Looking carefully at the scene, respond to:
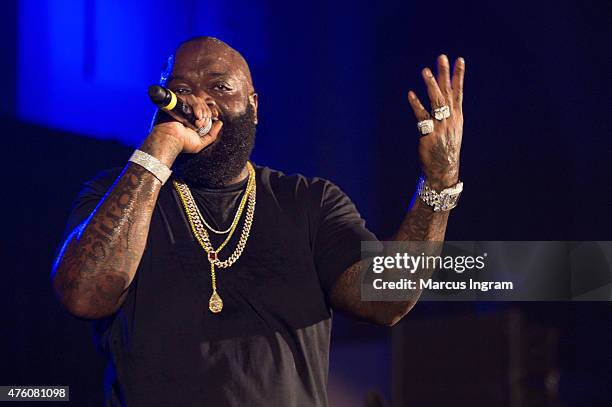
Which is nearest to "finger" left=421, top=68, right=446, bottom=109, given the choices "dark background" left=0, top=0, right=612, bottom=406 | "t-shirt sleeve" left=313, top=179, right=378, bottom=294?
"t-shirt sleeve" left=313, top=179, right=378, bottom=294

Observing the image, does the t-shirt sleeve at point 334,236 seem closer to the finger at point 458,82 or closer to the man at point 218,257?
the man at point 218,257

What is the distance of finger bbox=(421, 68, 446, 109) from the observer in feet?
5.57

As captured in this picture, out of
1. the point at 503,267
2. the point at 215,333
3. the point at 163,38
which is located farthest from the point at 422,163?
the point at 163,38

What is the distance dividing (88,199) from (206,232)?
0.28 m

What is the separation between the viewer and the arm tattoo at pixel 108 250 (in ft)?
5.31

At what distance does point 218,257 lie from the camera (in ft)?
6.03

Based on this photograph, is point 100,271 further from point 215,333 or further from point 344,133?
point 344,133

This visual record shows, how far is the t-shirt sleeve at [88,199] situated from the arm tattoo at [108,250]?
0.08m

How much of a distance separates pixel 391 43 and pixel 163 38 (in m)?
0.85

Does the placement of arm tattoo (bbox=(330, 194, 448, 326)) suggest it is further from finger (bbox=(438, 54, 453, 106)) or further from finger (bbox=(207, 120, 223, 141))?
finger (bbox=(207, 120, 223, 141))

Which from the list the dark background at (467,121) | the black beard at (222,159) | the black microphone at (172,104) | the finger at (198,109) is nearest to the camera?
the black microphone at (172,104)

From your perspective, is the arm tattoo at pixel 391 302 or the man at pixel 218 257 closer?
the man at pixel 218 257

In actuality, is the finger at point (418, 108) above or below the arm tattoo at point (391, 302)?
above

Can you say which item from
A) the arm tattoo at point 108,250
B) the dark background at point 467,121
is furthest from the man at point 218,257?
the dark background at point 467,121
